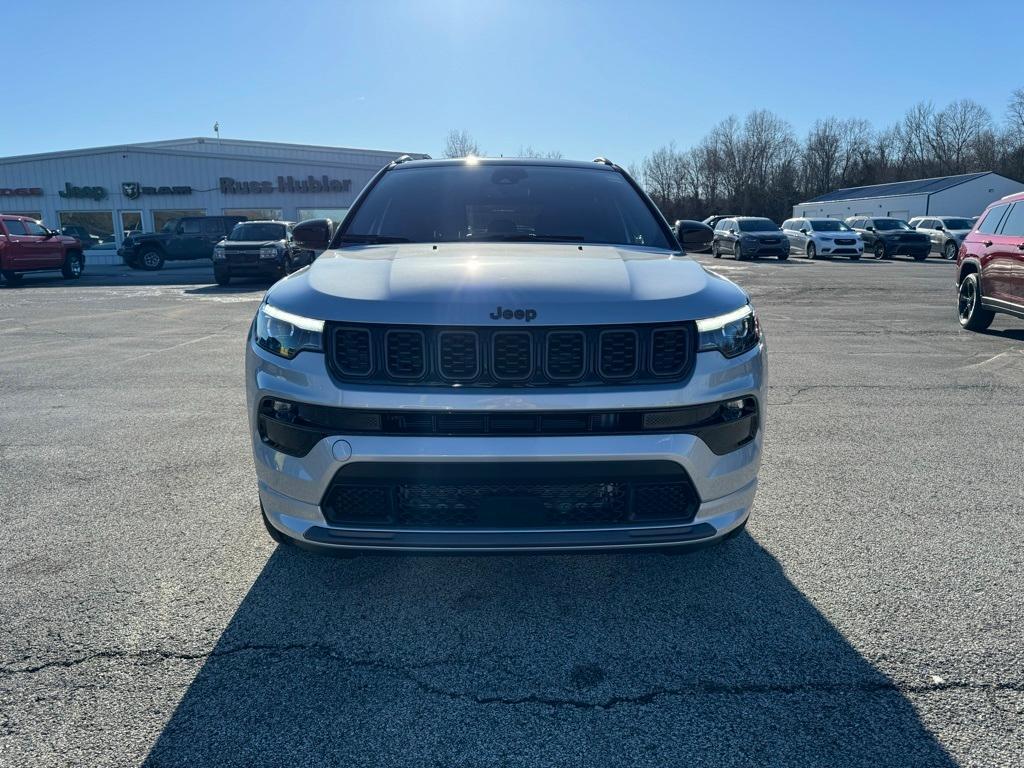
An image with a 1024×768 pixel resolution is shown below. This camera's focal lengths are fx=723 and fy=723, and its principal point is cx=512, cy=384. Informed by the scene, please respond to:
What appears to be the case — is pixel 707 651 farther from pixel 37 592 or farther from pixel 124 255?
pixel 124 255

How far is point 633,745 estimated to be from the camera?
2.05 metres

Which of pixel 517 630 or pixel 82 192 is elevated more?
pixel 82 192

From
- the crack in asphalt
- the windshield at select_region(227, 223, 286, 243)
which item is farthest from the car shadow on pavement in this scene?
the windshield at select_region(227, 223, 286, 243)

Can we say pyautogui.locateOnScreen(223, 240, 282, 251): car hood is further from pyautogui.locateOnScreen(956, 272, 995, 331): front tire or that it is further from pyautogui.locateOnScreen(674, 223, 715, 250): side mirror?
pyautogui.locateOnScreen(674, 223, 715, 250): side mirror

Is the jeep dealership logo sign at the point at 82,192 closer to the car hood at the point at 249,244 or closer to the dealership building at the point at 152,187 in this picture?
the dealership building at the point at 152,187

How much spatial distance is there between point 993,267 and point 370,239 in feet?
30.8

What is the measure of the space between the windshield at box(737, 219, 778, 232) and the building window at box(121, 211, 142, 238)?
29.8 metres

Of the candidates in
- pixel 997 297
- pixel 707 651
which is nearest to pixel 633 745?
pixel 707 651

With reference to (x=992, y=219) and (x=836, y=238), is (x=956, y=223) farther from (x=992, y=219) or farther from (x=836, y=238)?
(x=992, y=219)

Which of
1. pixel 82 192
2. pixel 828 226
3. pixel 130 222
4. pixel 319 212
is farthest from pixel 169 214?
pixel 828 226

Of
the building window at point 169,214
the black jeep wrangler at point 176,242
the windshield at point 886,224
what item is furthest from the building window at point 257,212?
the windshield at point 886,224

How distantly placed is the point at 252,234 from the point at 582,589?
19.6m

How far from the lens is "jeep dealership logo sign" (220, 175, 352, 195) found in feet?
121

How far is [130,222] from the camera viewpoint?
37594mm
